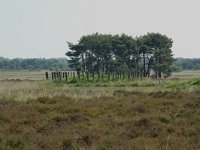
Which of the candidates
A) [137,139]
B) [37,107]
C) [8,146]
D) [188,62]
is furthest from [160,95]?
[188,62]

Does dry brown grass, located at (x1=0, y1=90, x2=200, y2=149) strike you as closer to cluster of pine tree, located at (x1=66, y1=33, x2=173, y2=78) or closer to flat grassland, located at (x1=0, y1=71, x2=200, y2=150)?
flat grassland, located at (x1=0, y1=71, x2=200, y2=150)

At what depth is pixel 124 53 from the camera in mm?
62656

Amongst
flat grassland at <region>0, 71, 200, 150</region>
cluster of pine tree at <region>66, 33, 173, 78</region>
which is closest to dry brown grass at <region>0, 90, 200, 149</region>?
flat grassland at <region>0, 71, 200, 150</region>

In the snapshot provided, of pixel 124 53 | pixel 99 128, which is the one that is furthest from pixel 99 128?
pixel 124 53

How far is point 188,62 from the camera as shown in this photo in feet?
460

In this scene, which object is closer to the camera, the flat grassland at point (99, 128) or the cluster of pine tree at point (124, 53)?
the flat grassland at point (99, 128)

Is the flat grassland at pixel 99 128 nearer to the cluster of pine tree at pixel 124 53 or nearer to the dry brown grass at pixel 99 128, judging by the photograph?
the dry brown grass at pixel 99 128

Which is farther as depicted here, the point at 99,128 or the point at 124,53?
the point at 124,53

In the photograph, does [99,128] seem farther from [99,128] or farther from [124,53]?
[124,53]

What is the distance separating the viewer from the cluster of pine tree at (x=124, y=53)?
204 ft

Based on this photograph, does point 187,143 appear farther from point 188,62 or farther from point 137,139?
point 188,62

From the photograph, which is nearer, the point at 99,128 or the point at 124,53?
the point at 99,128

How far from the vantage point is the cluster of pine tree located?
62.0 meters

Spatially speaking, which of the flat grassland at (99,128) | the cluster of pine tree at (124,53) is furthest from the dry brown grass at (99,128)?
the cluster of pine tree at (124,53)
